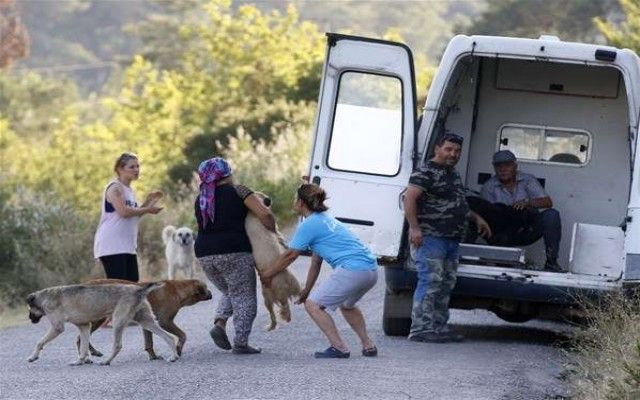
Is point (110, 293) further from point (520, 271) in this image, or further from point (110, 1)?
point (110, 1)

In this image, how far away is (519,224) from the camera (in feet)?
46.0

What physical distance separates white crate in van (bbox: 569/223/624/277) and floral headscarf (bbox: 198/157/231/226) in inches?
120

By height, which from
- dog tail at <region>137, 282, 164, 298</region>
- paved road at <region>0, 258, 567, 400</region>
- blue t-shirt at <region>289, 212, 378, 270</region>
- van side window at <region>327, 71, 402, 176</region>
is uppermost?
van side window at <region>327, 71, 402, 176</region>

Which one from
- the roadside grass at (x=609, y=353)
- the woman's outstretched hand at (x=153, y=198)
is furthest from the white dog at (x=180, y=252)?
the roadside grass at (x=609, y=353)

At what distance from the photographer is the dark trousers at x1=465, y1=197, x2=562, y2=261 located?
13867mm

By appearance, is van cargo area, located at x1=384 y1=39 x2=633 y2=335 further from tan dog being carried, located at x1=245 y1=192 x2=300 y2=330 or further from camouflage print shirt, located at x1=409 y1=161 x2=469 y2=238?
tan dog being carried, located at x1=245 y1=192 x2=300 y2=330

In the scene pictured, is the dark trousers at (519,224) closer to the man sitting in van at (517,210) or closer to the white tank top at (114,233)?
the man sitting in van at (517,210)

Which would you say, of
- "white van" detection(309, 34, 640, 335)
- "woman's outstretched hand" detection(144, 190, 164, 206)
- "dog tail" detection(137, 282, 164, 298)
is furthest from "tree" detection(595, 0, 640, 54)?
"dog tail" detection(137, 282, 164, 298)

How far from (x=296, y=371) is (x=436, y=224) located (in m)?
2.43

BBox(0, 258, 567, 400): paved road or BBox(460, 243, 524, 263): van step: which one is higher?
BBox(460, 243, 524, 263): van step

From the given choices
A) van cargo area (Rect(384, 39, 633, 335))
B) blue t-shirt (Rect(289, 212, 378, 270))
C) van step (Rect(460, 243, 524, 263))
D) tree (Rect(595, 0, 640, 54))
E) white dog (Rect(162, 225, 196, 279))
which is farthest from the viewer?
tree (Rect(595, 0, 640, 54))

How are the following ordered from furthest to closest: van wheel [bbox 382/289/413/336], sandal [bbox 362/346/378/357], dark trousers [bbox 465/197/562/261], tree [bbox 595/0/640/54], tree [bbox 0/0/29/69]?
tree [bbox 0/0/29/69] → tree [bbox 595/0/640/54] → dark trousers [bbox 465/197/562/261] → van wheel [bbox 382/289/413/336] → sandal [bbox 362/346/378/357]

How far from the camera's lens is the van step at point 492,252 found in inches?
521

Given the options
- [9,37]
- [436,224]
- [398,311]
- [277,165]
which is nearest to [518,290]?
[436,224]
